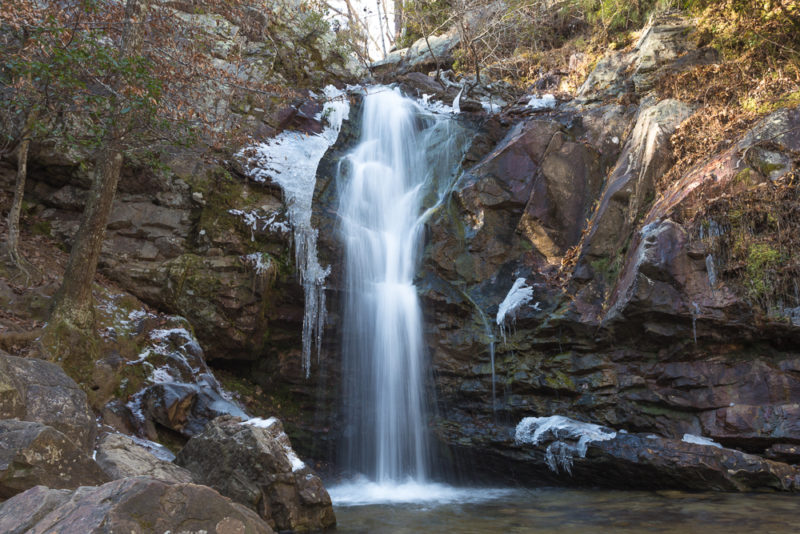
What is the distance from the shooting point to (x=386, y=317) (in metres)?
9.78

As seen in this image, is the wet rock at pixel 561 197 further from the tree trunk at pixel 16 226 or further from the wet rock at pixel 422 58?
the wet rock at pixel 422 58

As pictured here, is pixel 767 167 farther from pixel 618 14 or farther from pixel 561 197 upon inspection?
pixel 618 14

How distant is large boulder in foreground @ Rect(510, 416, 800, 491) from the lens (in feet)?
21.7

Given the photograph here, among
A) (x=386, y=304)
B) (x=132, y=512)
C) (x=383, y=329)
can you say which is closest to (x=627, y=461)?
(x=383, y=329)

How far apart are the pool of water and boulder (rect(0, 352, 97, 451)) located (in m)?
2.99

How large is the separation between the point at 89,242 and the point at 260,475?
420 cm

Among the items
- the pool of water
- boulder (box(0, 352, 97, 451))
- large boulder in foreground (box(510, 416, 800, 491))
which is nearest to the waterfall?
the pool of water

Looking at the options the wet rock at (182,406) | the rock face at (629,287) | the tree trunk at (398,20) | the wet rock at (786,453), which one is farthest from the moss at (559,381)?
the tree trunk at (398,20)

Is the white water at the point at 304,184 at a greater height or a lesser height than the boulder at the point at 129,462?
greater

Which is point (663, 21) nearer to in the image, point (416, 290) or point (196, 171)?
point (416, 290)

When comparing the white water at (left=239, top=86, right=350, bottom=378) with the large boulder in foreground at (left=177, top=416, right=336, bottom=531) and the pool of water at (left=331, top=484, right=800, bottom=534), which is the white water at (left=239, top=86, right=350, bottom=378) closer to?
the pool of water at (left=331, top=484, right=800, bottom=534)

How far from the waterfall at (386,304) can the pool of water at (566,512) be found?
1228mm

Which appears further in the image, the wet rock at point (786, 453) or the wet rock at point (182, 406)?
the wet rock at point (182, 406)

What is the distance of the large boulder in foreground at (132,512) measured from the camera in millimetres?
2338
